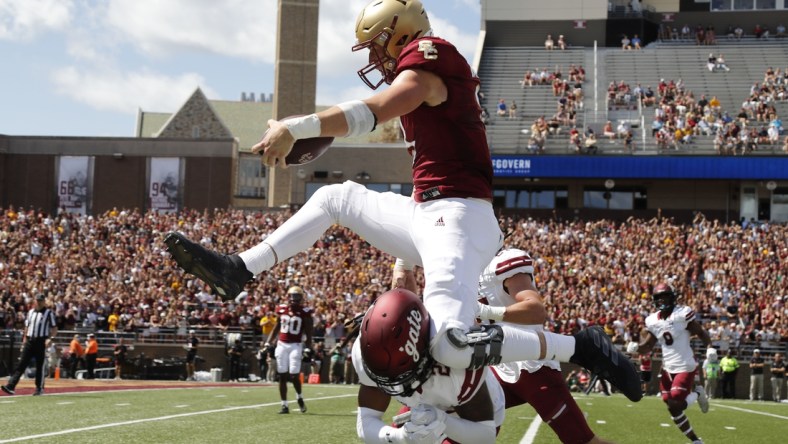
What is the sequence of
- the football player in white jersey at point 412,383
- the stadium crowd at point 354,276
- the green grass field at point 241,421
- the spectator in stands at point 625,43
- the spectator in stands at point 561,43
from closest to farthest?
the football player in white jersey at point 412,383, the green grass field at point 241,421, the stadium crowd at point 354,276, the spectator in stands at point 625,43, the spectator in stands at point 561,43

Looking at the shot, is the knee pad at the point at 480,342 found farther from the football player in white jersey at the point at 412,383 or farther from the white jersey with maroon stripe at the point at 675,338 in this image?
the white jersey with maroon stripe at the point at 675,338

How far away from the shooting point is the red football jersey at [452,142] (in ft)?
15.7

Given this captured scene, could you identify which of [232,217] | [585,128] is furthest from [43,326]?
[585,128]

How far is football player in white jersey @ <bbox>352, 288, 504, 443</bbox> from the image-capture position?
14.2ft

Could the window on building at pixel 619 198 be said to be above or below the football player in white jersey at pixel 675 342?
above

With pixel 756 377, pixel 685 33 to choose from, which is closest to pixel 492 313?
pixel 756 377

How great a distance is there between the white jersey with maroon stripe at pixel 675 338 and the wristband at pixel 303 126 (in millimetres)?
8276

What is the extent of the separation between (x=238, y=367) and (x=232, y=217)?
10.1m

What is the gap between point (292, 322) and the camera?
1467 centimetres

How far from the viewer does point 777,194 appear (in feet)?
120

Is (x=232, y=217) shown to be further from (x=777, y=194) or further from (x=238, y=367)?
(x=777, y=194)

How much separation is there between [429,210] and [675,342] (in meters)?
7.66

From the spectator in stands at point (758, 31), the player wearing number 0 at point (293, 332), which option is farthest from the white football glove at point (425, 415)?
the spectator in stands at point (758, 31)

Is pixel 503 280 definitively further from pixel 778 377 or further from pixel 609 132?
pixel 609 132
